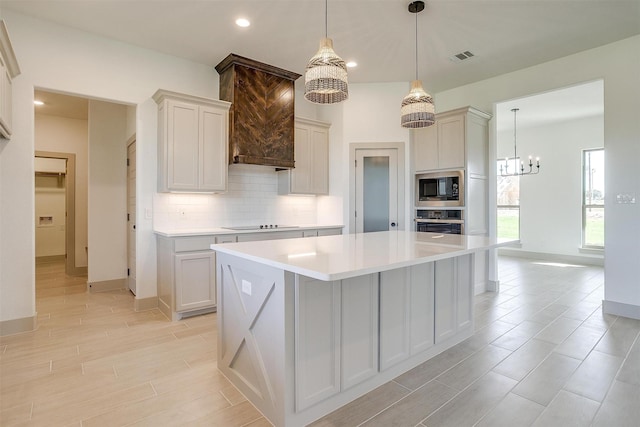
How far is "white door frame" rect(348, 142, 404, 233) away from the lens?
5.03 meters

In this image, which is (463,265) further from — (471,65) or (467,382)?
(471,65)

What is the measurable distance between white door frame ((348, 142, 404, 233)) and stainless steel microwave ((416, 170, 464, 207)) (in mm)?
242

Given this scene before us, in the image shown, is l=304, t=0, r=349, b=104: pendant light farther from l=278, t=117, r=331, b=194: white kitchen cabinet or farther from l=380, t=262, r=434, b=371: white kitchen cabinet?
l=278, t=117, r=331, b=194: white kitchen cabinet

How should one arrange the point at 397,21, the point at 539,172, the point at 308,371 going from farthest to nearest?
1. the point at 539,172
2. the point at 397,21
3. the point at 308,371

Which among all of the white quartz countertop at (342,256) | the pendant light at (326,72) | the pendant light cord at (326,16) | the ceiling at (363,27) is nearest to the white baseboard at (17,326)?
the white quartz countertop at (342,256)

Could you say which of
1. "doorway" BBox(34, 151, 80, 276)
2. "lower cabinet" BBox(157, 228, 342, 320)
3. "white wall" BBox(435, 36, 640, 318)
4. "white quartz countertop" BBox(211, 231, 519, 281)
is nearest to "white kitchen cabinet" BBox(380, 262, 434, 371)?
"white quartz countertop" BBox(211, 231, 519, 281)

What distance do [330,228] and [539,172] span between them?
580cm

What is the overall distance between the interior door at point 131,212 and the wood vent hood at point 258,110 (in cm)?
154

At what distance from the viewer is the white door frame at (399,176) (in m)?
5.03

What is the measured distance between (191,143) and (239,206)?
3.76ft

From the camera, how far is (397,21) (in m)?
3.32

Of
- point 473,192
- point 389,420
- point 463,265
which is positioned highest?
point 473,192

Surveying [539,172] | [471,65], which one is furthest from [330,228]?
[539,172]

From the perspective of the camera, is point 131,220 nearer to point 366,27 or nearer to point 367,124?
point 367,124
